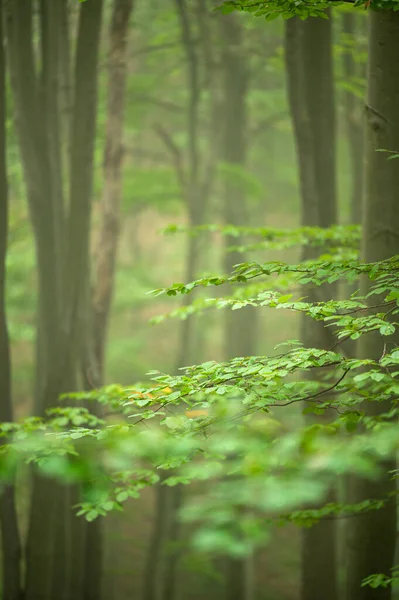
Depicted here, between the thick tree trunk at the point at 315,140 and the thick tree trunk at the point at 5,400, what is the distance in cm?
322

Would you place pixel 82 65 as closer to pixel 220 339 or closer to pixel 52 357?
pixel 52 357

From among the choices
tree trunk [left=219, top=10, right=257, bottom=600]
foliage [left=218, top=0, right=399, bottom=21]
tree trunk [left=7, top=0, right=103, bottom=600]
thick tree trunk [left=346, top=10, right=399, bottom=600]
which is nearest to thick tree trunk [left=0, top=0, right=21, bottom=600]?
tree trunk [left=7, top=0, right=103, bottom=600]

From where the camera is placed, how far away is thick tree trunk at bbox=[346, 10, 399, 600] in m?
3.97

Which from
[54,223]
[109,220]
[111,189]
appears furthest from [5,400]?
[111,189]

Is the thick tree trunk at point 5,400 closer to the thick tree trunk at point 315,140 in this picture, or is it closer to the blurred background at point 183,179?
the blurred background at point 183,179

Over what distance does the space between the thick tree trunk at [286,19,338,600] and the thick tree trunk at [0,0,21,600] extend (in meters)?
3.22

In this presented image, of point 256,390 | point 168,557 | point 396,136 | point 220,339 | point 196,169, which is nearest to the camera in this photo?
point 256,390

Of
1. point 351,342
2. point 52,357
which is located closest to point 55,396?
point 52,357

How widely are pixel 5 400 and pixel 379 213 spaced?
14.7 feet

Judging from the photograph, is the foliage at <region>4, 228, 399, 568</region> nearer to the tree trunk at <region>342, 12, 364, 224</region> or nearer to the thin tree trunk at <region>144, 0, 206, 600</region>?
the tree trunk at <region>342, 12, 364, 224</region>

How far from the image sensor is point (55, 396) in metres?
6.69

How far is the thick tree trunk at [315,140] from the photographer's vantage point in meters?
6.30

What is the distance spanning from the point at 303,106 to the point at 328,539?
4668 millimetres

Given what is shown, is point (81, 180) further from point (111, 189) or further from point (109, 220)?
point (109, 220)
